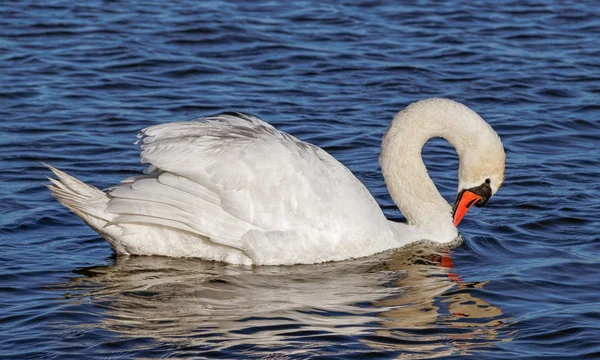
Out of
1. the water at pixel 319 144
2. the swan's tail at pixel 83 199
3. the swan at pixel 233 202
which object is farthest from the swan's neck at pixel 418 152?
the swan's tail at pixel 83 199

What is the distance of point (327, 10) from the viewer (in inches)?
680

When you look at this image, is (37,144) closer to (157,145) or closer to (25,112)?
(25,112)

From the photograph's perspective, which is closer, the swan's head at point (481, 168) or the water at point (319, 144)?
the water at point (319, 144)

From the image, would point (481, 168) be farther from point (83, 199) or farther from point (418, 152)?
point (83, 199)

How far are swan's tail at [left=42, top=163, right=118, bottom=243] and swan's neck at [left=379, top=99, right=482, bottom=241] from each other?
2.28 metres

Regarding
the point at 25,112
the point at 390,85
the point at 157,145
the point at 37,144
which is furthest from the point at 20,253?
the point at 390,85

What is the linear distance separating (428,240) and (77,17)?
8.36m

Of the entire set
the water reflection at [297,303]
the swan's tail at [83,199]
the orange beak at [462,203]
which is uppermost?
Answer: the swan's tail at [83,199]

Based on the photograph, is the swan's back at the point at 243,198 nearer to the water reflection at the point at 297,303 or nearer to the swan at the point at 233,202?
the swan at the point at 233,202

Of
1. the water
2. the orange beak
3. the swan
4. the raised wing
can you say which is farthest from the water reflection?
the orange beak

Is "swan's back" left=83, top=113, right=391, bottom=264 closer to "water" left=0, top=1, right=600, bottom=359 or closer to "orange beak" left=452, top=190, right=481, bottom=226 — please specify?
"water" left=0, top=1, right=600, bottom=359

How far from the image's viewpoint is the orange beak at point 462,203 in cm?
951

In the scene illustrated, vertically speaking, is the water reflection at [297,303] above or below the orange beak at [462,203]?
below

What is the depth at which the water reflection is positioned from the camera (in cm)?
730
